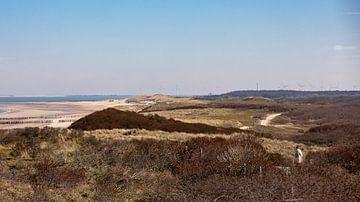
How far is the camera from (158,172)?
16875 millimetres

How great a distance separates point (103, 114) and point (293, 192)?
23.4m

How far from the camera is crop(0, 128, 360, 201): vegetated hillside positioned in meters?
11.0

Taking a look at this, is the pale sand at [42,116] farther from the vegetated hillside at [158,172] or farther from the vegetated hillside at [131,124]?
the vegetated hillside at [158,172]

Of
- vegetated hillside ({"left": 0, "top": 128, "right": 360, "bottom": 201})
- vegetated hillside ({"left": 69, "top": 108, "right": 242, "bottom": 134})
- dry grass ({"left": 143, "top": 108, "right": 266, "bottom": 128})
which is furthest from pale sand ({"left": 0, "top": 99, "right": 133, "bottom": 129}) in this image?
vegetated hillside ({"left": 0, "top": 128, "right": 360, "bottom": 201})

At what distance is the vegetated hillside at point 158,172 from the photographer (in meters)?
11.0

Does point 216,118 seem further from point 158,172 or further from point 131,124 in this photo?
point 158,172

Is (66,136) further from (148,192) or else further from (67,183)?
(148,192)

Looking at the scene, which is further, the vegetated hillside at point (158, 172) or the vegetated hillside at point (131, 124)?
the vegetated hillside at point (131, 124)

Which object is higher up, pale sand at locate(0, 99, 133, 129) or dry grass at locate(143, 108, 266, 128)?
dry grass at locate(143, 108, 266, 128)

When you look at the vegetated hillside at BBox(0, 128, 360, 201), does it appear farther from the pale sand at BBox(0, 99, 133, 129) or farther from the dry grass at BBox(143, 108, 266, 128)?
the pale sand at BBox(0, 99, 133, 129)

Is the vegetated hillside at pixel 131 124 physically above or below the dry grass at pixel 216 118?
above

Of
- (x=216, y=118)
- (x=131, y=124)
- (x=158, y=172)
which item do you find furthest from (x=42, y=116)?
(x=158, y=172)

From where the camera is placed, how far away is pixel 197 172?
1430 centimetres

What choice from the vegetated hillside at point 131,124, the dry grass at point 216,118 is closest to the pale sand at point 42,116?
the dry grass at point 216,118
